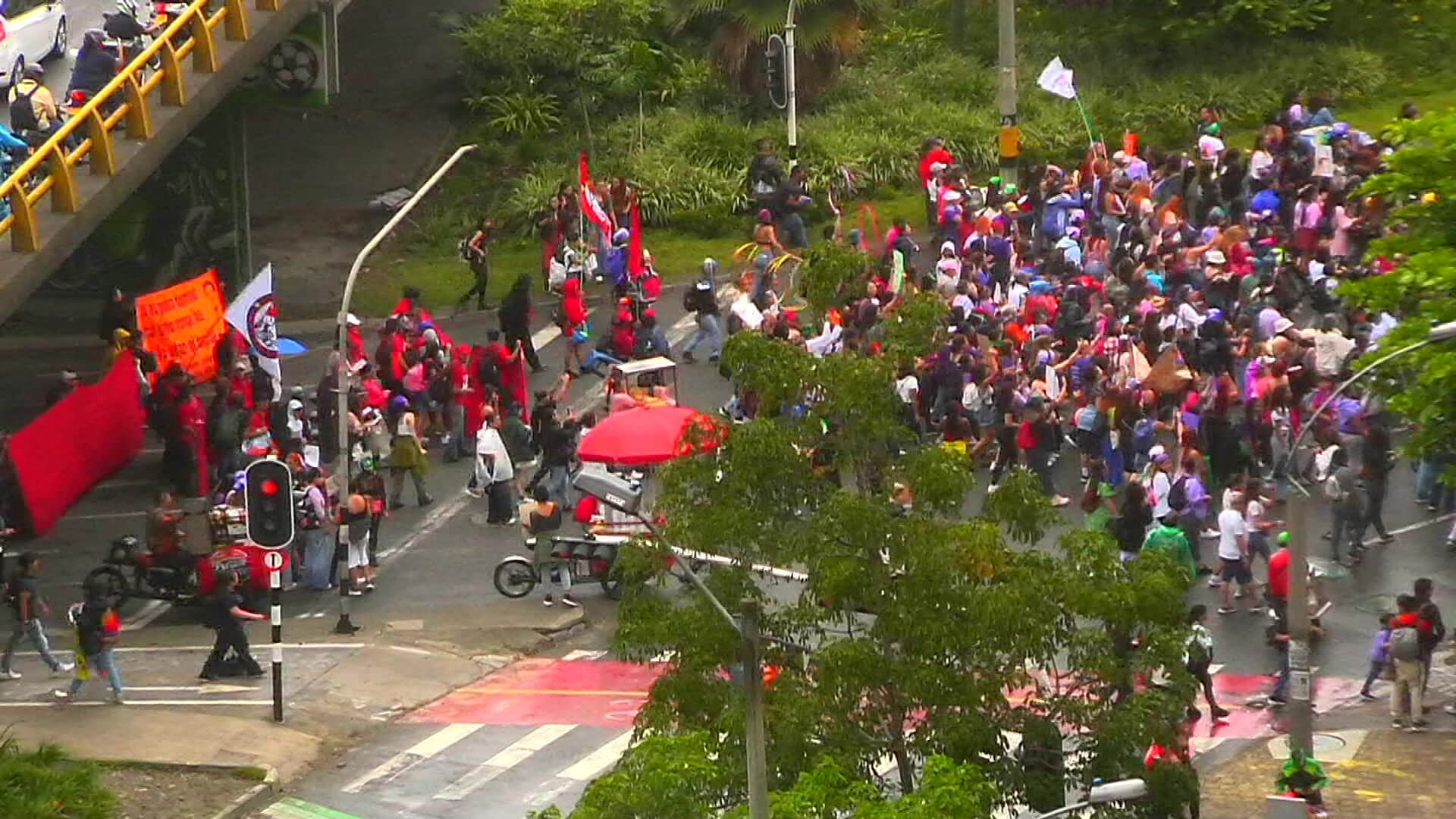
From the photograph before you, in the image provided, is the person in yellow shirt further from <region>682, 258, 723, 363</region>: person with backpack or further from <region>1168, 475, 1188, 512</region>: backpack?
<region>1168, 475, 1188, 512</region>: backpack

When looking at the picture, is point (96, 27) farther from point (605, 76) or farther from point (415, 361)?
point (605, 76)

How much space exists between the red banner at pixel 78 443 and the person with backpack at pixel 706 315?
7.85 m

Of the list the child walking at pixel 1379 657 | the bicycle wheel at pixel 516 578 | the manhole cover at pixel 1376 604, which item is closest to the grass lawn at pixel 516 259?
the bicycle wheel at pixel 516 578

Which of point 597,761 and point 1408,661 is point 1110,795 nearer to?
point 1408,661

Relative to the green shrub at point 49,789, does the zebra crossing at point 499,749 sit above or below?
below

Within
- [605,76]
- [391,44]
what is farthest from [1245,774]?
[391,44]

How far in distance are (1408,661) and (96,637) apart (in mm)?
12999

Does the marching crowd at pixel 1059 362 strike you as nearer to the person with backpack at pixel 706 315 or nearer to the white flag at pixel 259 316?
the person with backpack at pixel 706 315

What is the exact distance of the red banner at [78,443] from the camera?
3162cm

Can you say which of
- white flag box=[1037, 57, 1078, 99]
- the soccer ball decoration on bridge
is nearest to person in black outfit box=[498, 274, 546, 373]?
the soccer ball decoration on bridge

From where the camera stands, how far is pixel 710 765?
17.3 metres

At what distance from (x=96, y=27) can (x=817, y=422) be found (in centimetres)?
2178

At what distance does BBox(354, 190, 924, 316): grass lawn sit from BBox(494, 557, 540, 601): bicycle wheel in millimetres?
11728

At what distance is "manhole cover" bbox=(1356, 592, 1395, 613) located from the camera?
27.5 metres
